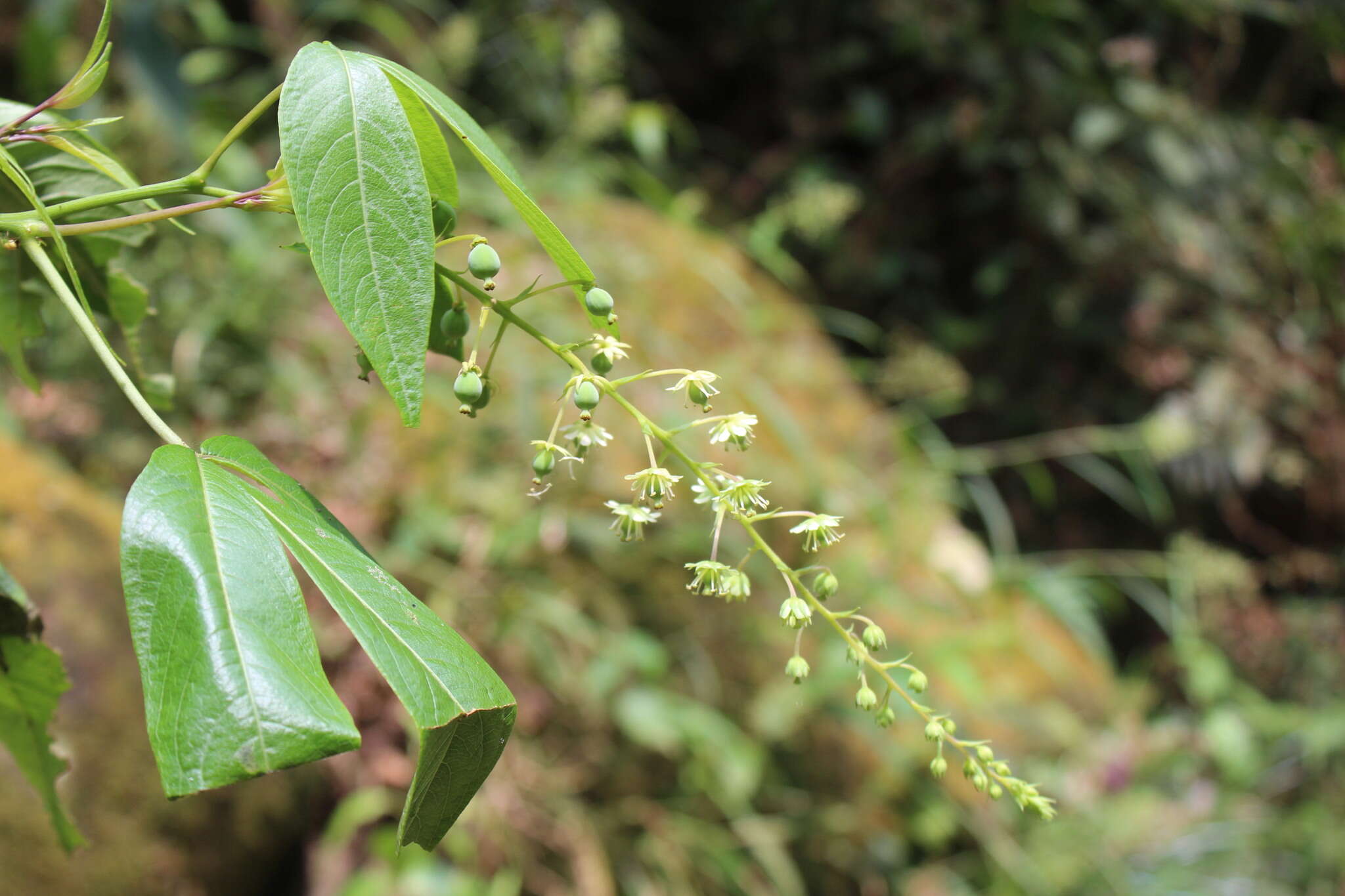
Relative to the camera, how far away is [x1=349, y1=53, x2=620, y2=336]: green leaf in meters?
0.39

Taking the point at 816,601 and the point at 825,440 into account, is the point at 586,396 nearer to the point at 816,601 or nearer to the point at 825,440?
the point at 816,601

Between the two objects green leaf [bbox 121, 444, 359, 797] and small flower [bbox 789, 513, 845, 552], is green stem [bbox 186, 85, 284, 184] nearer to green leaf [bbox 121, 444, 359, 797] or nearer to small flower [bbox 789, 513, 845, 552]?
green leaf [bbox 121, 444, 359, 797]

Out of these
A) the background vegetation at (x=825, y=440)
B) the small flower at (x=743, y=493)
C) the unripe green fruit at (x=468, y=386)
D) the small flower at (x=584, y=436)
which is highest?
the unripe green fruit at (x=468, y=386)

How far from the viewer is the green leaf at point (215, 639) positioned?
0.31m

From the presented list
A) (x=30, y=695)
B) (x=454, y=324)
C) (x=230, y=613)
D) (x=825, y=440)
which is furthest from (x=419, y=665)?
(x=825, y=440)

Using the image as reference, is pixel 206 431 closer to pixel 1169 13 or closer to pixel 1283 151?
pixel 1169 13

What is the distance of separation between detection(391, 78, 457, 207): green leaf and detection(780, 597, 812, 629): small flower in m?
0.27

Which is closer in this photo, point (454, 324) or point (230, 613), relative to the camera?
point (230, 613)

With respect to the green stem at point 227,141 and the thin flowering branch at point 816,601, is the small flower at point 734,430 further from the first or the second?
the green stem at point 227,141

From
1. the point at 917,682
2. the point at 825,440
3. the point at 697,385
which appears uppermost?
the point at 697,385

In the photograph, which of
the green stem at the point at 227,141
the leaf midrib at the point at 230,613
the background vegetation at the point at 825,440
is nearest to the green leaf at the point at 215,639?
the leaf midrib at the point at 230,613

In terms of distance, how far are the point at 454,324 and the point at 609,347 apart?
0.08 meters

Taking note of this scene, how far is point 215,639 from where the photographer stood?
13.0 inches

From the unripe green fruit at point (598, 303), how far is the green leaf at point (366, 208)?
0.09 meters
